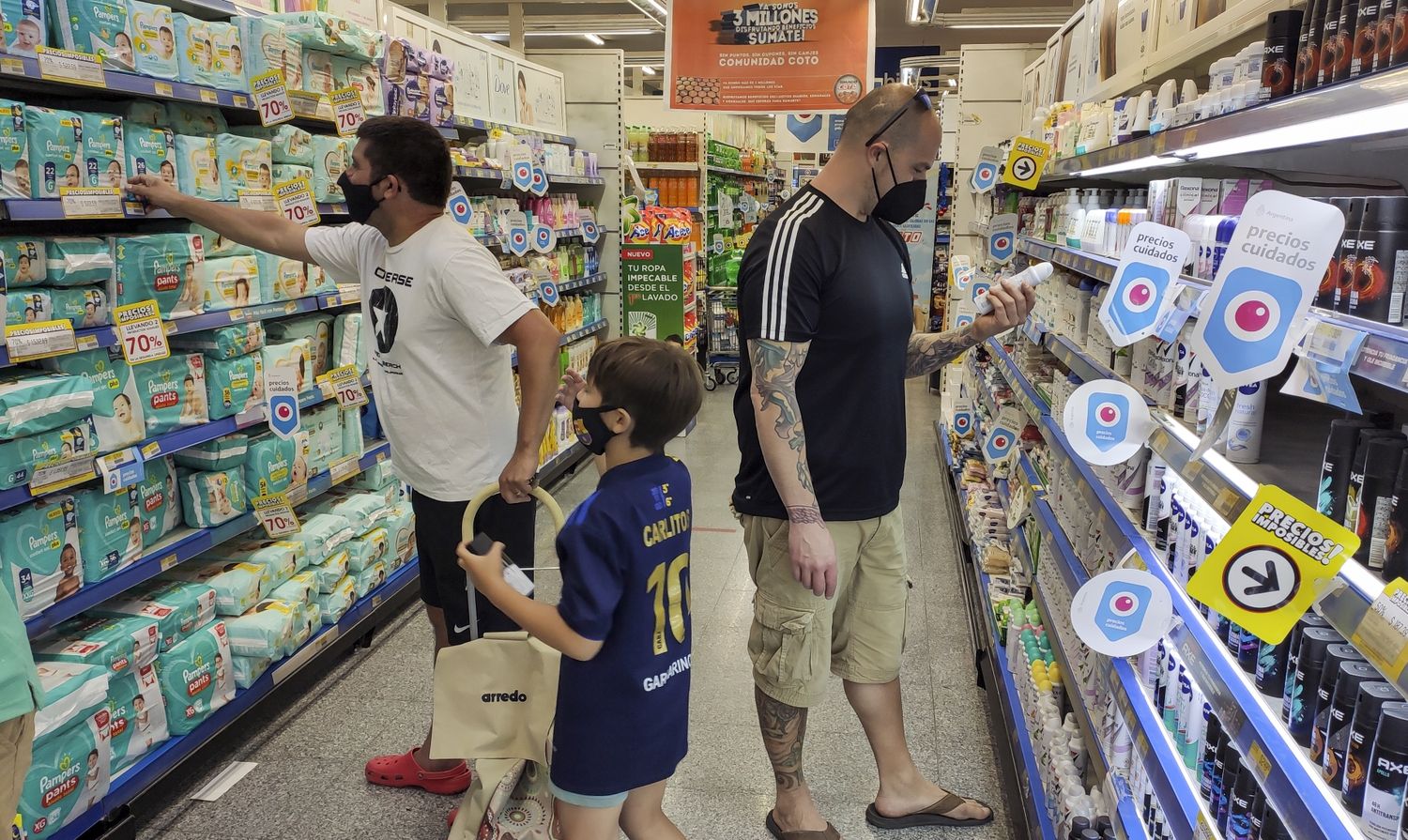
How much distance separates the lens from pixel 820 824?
2689mm

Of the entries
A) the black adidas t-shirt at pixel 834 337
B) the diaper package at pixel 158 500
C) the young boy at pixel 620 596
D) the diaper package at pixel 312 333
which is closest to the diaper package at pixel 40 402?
the diaper package at pixel 158 500

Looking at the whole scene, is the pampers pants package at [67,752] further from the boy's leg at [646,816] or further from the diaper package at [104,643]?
the boy's leg at [646,816]

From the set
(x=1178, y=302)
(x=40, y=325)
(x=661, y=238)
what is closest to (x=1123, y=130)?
(x=1178, y=302)

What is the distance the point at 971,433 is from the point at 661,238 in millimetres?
3295

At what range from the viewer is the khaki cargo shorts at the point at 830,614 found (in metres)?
2.46

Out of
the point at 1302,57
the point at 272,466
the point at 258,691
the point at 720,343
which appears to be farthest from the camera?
the point at 720,343

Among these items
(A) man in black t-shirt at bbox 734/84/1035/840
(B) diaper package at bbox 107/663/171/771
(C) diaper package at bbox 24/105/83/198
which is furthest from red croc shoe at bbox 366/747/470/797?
(C) diaper package at bbox 24/105/83/198

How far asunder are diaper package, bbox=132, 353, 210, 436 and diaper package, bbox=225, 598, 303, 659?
649 millimetres

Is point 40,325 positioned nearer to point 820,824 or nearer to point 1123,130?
point 820,824

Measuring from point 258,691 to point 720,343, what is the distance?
7646 millimetres

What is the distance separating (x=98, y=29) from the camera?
2557 mm

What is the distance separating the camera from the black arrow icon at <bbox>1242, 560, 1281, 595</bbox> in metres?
1.14

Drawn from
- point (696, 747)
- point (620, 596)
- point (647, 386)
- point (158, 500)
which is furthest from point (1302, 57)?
point (158, 500)

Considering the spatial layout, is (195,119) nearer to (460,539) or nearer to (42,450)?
(42,450)
